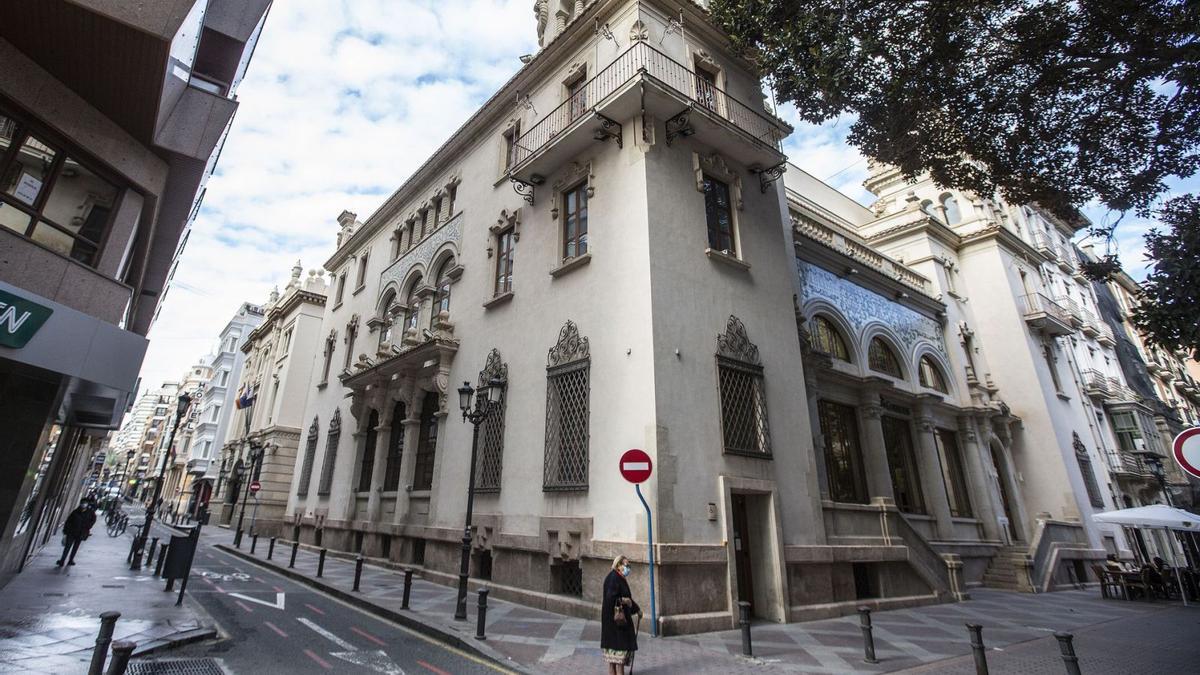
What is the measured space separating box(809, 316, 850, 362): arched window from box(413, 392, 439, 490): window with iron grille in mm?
12637

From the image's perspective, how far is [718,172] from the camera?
13766mm

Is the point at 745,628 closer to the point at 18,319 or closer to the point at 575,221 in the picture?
the point at 575,221

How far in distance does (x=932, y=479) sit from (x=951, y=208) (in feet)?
57.2

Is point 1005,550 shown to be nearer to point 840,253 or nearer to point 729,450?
point 840,253

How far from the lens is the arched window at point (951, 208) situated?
94.1ft

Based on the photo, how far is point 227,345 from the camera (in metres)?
54.0

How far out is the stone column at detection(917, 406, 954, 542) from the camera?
1842cm

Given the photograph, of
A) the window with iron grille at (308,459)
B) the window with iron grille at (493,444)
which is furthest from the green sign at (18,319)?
the window with iron grille at (308,459)

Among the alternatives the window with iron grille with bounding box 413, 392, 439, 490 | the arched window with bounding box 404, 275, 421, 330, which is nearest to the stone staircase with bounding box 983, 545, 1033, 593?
the window with iron grille with bounding box 413, 392, 439, 490

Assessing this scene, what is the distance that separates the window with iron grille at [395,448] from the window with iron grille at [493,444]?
566cm

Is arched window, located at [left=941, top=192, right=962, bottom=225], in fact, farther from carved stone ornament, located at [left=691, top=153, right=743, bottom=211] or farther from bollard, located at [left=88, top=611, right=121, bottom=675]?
bollard, located at [left=88, top=611, right=121, bottom=675]

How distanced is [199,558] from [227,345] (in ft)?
141

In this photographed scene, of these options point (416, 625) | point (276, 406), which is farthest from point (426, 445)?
point (276, 406)

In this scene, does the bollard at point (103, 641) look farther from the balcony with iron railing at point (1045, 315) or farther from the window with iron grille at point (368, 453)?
the balcony with iron railing at point (1045, 315)
